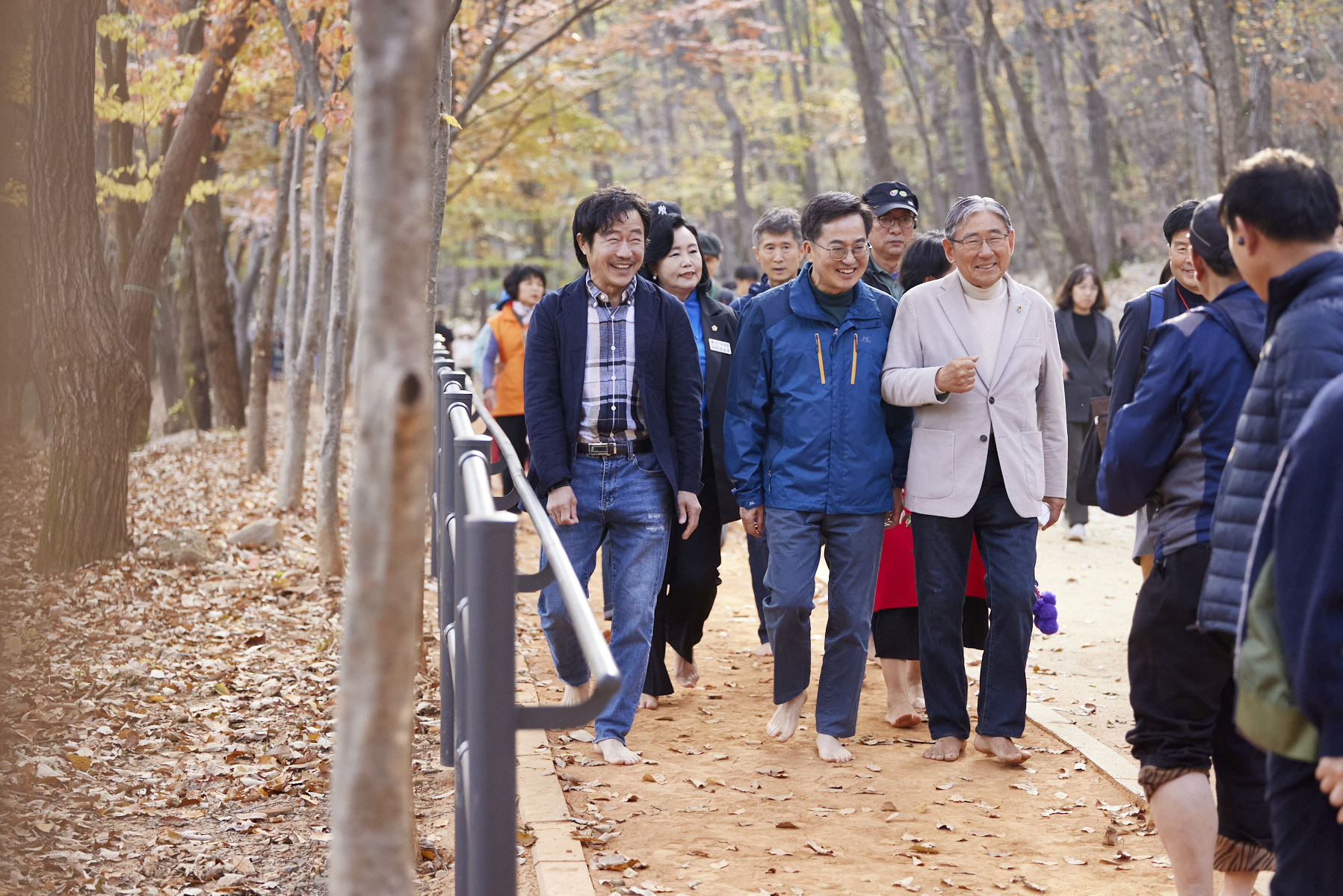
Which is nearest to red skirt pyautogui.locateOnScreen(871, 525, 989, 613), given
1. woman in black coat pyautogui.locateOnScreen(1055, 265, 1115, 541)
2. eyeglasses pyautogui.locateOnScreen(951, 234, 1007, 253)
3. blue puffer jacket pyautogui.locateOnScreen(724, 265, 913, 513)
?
blue puffer jacket pyautogui.locateOnScreen(724, 265, 913, 513)

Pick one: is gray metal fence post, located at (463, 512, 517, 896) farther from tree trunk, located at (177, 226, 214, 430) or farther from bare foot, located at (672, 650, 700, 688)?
tree trunk, located at (177, 226, 214, 430)

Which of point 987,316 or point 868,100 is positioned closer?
point 987,316

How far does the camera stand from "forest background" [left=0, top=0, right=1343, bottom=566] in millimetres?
9156

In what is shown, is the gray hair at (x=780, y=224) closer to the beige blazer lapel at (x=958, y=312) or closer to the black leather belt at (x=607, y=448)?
the beige blazer lapel at (x=958, y=312)

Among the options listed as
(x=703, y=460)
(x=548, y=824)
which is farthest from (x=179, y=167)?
(x=548, y=824)

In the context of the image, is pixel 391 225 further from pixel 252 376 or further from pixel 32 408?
pixel 32 408

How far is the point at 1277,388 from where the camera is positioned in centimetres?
267

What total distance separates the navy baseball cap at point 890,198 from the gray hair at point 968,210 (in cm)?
126

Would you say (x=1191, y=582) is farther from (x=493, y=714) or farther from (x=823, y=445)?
(x=823, y=445)

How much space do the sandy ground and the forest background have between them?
97.1 inches

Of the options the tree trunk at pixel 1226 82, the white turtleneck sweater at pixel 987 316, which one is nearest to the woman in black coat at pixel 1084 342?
the tree trunk at pixel 1226 82

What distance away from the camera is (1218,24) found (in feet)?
40.6

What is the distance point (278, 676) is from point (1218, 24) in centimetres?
1074

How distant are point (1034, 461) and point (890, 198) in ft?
6.57
